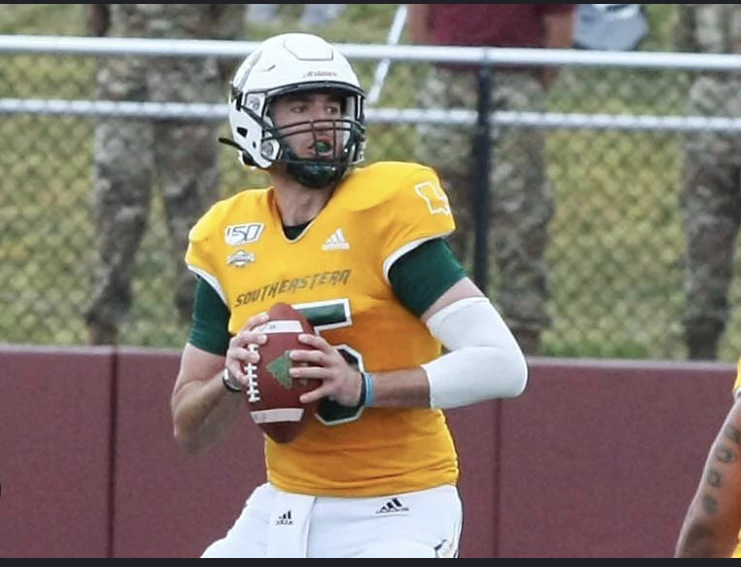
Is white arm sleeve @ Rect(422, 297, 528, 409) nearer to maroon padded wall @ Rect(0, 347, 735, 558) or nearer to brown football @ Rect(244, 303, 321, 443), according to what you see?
brown football @ Rect(244, 303, 321, 443)

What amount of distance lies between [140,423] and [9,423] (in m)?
0.44

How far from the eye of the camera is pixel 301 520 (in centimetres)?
471

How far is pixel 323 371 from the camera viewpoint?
4477 millimetres

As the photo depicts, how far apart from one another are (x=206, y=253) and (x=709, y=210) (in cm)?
300

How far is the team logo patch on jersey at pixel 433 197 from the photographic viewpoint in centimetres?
468

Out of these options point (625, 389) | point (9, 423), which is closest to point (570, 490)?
Answer: point (625, 389)

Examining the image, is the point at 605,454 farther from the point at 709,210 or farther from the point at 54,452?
the point at 54,452

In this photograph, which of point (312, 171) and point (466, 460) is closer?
point (312, 171)

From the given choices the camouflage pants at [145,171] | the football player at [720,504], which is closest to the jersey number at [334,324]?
the football player at [720,504]

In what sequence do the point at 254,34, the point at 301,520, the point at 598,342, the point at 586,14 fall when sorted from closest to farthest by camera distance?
1. the point at 301,520
2. the point at 598,342
3. the point at 586,14
4. the point at 254,34

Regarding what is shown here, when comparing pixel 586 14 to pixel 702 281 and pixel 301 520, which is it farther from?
pixel 301 520

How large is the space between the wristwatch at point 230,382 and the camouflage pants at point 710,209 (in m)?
2.80

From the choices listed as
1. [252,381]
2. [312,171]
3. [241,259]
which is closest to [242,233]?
[241,259]

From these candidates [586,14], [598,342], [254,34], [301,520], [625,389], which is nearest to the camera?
[301,520]
